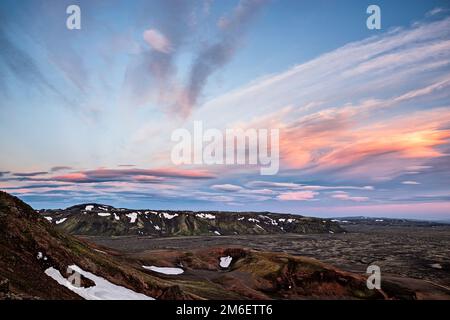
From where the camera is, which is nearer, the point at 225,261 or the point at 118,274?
the point at 118,274

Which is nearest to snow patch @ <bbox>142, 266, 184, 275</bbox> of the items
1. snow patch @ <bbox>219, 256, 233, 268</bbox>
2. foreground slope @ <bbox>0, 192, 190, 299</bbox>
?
snow patch @ <bbox>219, 256, 233, 268</bbox>

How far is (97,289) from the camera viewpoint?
103 feet

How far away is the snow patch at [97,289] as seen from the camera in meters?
28.8

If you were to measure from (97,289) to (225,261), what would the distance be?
51.8 m

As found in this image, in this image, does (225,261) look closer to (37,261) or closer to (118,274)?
(118,274)

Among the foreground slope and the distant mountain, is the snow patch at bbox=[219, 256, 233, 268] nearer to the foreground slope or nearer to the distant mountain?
the distant mountain

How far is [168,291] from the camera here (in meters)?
36.8

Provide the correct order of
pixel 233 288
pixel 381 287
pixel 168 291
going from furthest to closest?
1. pixel 381 287
2. pixel 233 288
3. pixel 168 291

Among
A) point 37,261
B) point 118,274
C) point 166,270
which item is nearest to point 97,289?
point 37,261

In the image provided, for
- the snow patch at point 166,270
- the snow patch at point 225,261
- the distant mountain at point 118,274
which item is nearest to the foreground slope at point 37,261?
the distant mountain at point 118,274

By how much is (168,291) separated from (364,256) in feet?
340
